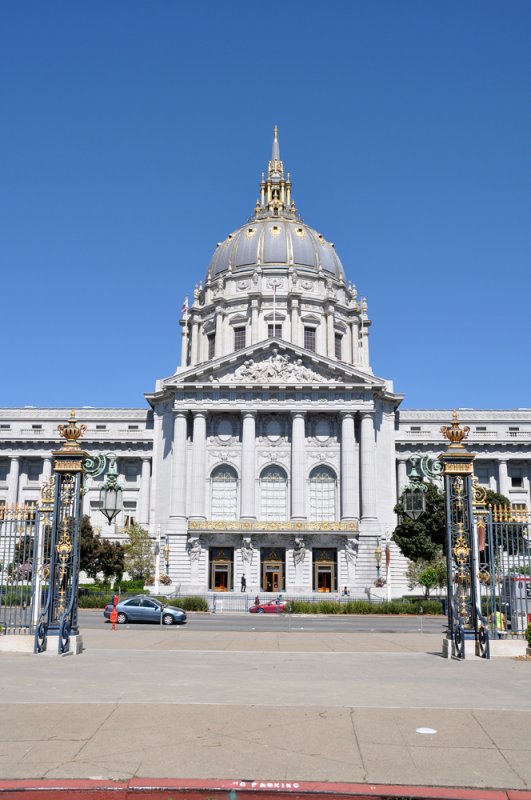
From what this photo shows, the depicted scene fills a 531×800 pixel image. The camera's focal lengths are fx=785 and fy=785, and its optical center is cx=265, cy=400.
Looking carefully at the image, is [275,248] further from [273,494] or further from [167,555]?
[167,555]

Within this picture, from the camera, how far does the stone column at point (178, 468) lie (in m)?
75.8

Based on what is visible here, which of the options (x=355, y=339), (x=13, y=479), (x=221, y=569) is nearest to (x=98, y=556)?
(x=221, y=569)

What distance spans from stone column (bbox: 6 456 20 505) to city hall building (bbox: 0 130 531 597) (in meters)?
0.13

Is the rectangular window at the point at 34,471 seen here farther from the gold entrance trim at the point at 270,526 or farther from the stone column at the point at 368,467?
the stone column at the point at 368,467

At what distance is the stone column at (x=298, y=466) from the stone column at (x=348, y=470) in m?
3.77

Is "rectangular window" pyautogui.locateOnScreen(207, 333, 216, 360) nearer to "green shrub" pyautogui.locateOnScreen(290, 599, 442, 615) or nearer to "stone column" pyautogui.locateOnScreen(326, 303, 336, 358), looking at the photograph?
"stone column" pyautogui.locateOnScreen(326, 303, 336, 358)

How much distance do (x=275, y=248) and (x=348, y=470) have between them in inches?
1504

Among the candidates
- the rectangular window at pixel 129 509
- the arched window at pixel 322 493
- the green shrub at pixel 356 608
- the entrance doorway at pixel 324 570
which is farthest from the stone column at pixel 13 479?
the green shrub at pixel 356 608

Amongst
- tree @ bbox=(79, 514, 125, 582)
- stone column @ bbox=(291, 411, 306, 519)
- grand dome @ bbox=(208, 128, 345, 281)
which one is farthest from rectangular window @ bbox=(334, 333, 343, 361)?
tree @ bbox=(79, 514, 125, 582)

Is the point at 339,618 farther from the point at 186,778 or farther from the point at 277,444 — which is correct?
the point at 186,778

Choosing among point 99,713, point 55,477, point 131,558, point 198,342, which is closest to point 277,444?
point 131,558

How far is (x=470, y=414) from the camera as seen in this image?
314 feet

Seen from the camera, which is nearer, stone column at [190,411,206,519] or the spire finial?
stone column at [190,411,206,519]

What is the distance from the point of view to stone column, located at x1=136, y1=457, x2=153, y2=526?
88.2 meters
